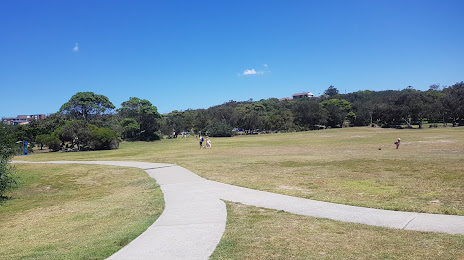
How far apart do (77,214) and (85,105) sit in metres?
60.1

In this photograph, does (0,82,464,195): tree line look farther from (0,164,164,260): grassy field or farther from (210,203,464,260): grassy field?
(210,203,464,260): grassy field

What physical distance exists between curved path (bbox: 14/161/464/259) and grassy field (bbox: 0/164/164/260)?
43cm

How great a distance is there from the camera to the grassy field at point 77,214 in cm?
620

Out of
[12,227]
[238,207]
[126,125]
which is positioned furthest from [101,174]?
[126,125]

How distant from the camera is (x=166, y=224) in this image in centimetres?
707

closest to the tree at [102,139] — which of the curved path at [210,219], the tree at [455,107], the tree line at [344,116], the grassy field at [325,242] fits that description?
the tree line at [344,116]

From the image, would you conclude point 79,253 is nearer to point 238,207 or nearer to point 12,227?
point 238,207

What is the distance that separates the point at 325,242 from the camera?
18.2ft

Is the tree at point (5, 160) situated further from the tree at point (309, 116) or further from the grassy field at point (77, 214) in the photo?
the tree at point (309, 116)

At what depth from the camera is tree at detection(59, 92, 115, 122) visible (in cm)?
6247

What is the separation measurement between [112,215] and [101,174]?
9.89 meters

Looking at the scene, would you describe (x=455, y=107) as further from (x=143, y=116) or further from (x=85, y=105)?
(x=85, y=105)

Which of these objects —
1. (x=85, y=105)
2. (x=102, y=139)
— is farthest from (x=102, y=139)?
(x=85, y=105)

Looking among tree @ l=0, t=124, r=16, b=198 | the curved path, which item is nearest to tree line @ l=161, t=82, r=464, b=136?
tree @ l=0, t=124, r=16, b=198
